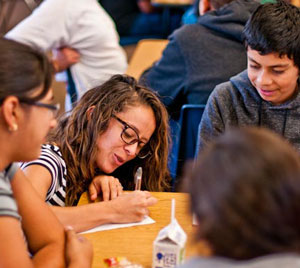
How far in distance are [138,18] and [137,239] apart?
428 cm

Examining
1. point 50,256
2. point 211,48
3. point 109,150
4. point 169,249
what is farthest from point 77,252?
point 211,48

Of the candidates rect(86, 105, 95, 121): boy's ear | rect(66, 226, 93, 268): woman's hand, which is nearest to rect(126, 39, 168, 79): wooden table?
rect(86, 105, 95, 121): boy's ear

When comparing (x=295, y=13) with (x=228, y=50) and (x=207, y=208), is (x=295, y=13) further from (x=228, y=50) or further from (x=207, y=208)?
(x=207, y=208)

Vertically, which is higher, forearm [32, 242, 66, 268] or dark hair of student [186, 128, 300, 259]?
dark hair of student [186, 128, 300, 259]

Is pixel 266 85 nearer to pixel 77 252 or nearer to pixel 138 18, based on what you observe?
pixel 77 252

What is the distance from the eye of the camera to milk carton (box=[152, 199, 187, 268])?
1.37 meters

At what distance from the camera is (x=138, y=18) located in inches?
222

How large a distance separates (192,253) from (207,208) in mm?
698

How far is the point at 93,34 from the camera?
3.30 m

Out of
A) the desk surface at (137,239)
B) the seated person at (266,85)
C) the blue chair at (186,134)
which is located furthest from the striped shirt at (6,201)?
the blue chair at (186,134)

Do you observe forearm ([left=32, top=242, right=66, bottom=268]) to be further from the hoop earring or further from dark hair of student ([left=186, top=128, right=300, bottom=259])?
dark hair of student ([left=186, top=128, right=300, bottom=259])

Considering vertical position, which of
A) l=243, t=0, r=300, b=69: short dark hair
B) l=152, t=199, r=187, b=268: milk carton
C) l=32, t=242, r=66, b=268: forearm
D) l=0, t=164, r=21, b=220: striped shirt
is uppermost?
l=243, t=0, r=300, b=69: short dark hair

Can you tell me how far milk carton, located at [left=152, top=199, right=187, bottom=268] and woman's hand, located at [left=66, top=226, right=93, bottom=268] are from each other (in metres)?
0.16

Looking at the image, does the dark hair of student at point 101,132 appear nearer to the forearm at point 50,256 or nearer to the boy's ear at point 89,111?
the boy's ear at point 89,111
